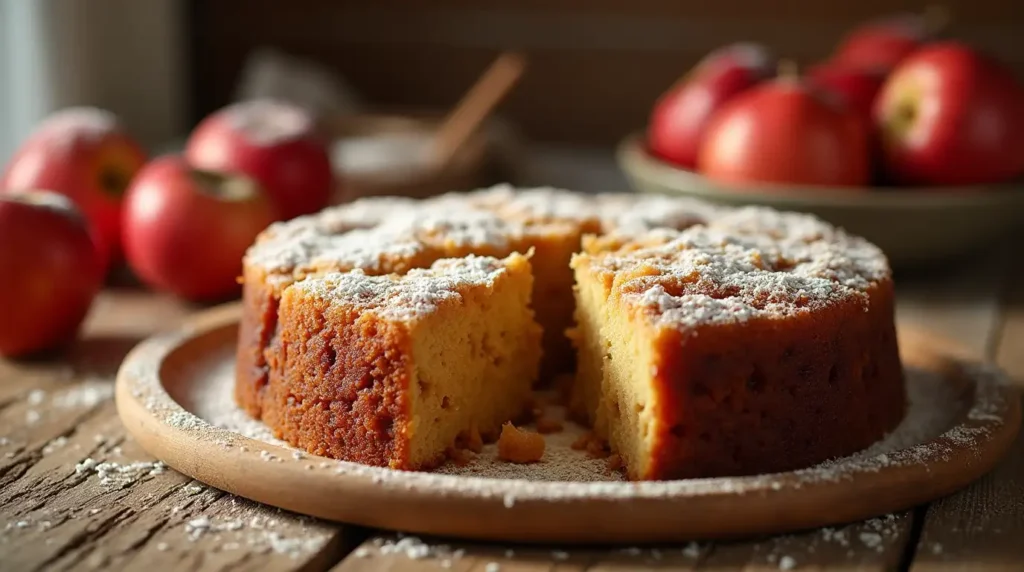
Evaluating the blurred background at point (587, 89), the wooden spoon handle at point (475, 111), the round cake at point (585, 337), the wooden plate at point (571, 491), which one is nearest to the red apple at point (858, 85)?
the blurred background at point (587, 89)

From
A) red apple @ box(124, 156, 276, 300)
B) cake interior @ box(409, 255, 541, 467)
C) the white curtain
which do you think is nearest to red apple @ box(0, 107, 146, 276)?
red apple @ box(124, 156, 276, 300)

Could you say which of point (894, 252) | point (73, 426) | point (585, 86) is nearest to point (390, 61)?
point (585, 86)

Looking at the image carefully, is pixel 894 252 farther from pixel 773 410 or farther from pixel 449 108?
pixel 449 108

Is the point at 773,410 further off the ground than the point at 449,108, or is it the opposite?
the point at 773,410

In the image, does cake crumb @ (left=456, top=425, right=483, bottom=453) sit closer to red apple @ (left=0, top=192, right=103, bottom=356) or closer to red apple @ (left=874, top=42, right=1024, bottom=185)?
red apple @ (left=0, top=192, right=103, bottom=356)

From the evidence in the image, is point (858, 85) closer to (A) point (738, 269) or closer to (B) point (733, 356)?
(A) point (738, 269)

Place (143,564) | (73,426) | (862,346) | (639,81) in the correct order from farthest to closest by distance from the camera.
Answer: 1. (639,81)
2. (73,426)
3. (862,346)
4. (143,564)

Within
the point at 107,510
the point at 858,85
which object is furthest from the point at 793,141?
the point at 107,510

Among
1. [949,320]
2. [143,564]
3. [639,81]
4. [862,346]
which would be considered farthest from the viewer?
[639,81]

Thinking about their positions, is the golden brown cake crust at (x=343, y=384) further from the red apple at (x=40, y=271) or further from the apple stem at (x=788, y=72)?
the apple stem at (x=788, y=72)
